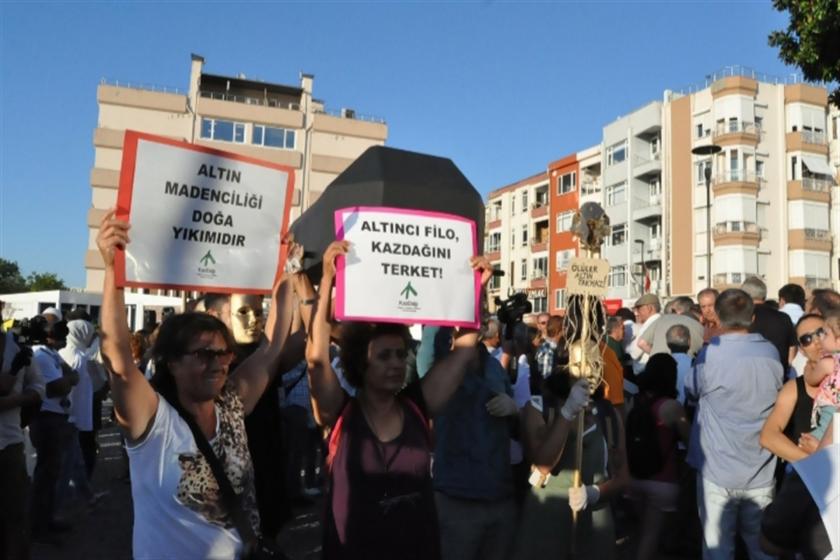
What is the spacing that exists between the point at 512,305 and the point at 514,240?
60.9m

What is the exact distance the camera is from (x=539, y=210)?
61.4 meters

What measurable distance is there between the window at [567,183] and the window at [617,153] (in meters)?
4.19

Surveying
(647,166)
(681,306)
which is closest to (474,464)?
(681,306)

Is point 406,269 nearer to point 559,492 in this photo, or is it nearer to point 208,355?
point 208,355

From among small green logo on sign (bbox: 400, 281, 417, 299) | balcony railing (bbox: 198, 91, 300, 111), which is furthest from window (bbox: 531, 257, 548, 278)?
small green logo on sign (bbox: 400, 281, 417, 299)

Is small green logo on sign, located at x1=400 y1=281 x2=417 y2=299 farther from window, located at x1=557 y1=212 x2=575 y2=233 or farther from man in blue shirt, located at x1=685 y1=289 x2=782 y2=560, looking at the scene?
window, located at x1=557 y1=212 x2=575 y2=233

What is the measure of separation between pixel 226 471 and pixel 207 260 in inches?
39.2

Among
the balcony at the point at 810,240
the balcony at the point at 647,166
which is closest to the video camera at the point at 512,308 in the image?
the balcony at the point at 647,166

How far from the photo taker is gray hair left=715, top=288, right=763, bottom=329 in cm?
528

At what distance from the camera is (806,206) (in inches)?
1820

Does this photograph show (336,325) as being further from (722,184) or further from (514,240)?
(514,240)

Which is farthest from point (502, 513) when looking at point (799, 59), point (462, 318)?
point (799, 59)

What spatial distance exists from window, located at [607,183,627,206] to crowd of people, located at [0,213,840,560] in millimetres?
46282

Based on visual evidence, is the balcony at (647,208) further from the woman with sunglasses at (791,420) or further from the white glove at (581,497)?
the white glove at (581,497)
